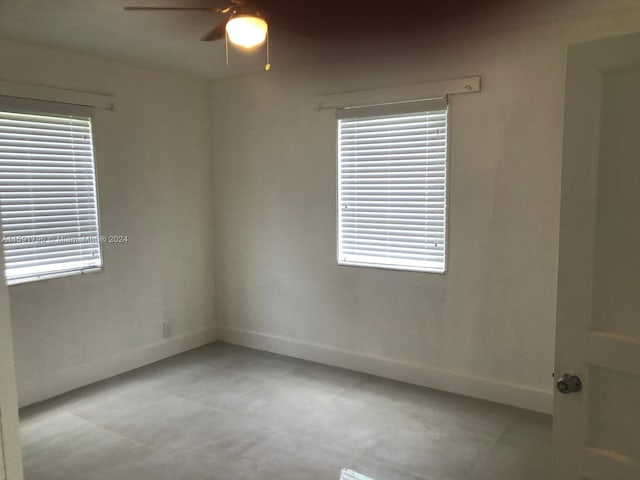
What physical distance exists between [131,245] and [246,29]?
2379 mm

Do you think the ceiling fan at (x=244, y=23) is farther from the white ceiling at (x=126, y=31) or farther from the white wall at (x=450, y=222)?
the white wall at (x=450, y=222)

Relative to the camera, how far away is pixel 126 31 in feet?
10.1

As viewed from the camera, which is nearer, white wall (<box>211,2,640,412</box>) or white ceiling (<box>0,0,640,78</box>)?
white ceiling (<box>0,0,640,78</box>)

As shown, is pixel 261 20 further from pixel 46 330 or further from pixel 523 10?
pixel 46 330

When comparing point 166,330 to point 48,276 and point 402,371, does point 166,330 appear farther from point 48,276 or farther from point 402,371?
point 402,371

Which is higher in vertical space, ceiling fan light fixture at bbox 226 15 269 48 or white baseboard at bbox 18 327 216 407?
ceiling fan light fixture at bbox 226 15 269 48

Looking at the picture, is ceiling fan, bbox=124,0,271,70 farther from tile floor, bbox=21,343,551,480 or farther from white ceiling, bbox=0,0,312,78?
tile floor, bbox=21,343,551,480

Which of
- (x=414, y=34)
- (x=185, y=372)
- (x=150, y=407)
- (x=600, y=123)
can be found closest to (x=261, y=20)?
(x=414, y=34)

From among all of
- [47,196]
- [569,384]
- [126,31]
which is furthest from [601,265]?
[47,196]

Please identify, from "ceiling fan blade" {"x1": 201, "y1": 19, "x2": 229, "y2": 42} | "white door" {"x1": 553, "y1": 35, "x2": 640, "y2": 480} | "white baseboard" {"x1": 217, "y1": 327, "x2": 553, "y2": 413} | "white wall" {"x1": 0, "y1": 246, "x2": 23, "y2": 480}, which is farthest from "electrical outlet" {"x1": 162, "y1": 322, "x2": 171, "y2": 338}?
"white door" {"x1": 553, "y1": 35, "x2": 640, "y2": 480}

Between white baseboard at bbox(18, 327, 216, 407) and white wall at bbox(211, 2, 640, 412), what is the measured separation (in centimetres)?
40

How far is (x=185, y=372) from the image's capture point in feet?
13.2

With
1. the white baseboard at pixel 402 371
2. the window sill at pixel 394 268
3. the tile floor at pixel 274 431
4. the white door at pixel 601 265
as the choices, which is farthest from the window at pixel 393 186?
the white door at pixel 601 265

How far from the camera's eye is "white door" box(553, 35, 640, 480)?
144cm
